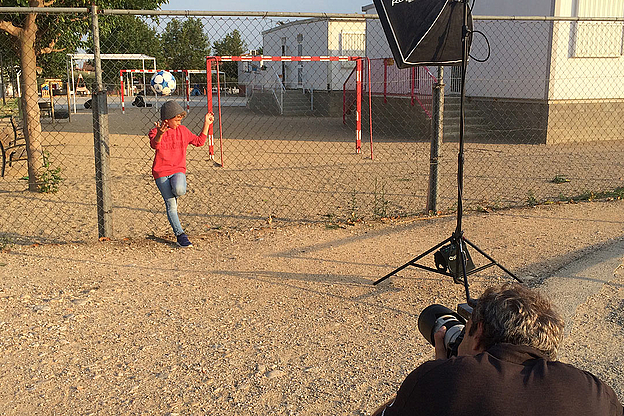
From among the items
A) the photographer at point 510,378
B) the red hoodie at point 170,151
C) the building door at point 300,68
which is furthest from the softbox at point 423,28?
the building door at point 300,68

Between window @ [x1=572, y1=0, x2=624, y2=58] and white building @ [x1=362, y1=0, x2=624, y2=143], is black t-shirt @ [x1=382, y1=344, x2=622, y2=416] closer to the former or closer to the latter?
white building @ [x1=362, y1=0, x2=624, y2=143]

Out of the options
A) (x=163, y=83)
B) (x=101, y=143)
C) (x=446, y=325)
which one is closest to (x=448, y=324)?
(x=446, y=325)

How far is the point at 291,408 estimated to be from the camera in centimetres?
320

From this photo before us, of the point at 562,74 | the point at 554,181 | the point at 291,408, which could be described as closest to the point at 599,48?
the point at 562,74

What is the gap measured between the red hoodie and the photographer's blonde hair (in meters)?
4.50

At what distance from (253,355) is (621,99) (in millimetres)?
16025

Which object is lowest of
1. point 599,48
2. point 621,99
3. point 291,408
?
point 291,408

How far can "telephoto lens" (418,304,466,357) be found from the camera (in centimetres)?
218

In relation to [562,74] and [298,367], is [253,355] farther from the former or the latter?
[562,74]

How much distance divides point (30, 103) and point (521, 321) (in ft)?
29.8

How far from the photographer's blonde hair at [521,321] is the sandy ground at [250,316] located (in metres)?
1.43

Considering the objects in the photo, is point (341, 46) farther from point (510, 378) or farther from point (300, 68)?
point (510, 378)

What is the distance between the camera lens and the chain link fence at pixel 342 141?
313 inches

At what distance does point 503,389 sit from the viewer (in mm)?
1704
